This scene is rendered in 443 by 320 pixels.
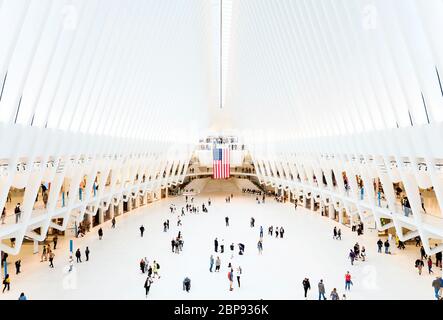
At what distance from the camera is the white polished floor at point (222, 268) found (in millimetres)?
11320

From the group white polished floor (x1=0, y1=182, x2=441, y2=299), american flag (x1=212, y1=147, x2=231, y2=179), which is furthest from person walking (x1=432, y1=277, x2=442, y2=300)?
american flag (x1=212, y1=147, x2=231, y2=179)

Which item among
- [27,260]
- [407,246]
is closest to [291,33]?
[407,246]

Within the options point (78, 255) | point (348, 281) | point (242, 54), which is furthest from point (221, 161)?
point (348, 281)

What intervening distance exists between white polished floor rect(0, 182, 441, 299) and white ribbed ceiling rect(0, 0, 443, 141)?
220 inches

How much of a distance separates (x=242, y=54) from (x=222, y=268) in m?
16.5

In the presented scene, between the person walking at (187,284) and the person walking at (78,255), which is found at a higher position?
the person walking at (78,255)

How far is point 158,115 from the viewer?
23.2m

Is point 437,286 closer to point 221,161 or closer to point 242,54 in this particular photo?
point 242,54

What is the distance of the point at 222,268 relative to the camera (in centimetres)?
1398

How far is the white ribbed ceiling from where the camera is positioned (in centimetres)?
751

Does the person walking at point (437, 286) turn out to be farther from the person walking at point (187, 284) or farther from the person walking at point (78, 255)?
the person walking at point (78, 255)

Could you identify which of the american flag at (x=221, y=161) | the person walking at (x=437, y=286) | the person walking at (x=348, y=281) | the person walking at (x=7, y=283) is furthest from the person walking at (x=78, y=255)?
the american flag at (x=221, y=161)

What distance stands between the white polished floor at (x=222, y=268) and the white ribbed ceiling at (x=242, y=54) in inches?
220
